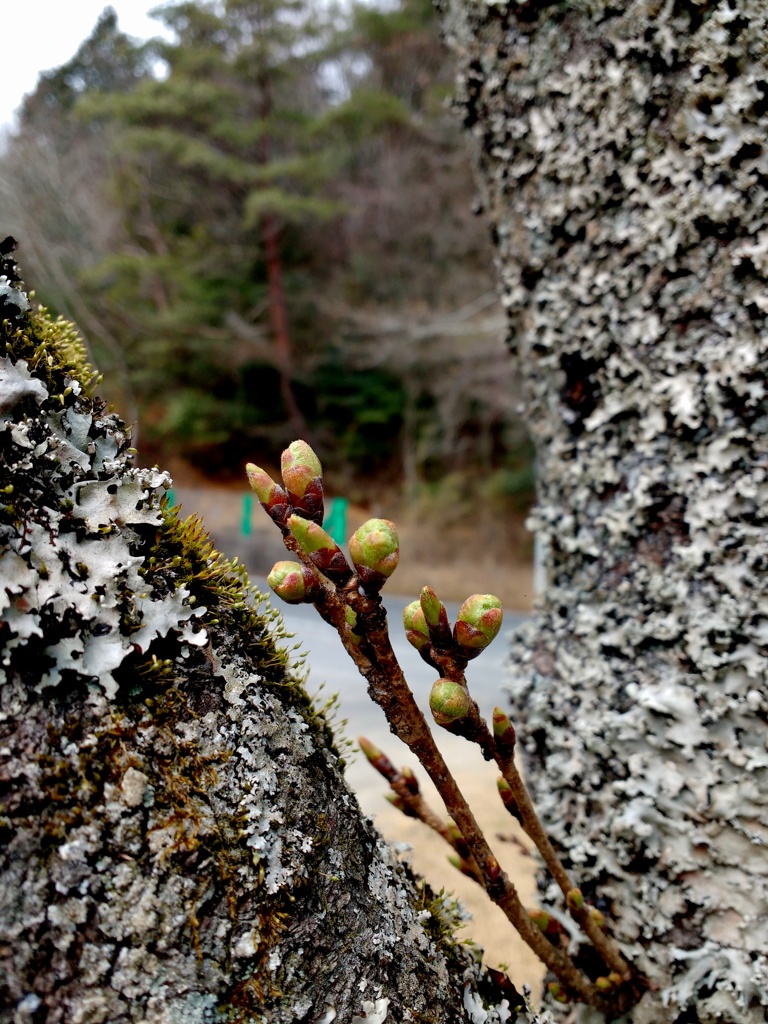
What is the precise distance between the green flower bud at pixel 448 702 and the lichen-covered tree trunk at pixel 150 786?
14cm

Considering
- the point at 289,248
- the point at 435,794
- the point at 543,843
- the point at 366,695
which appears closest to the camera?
the point at 543,843

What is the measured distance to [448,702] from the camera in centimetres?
62

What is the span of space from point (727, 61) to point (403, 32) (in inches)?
612

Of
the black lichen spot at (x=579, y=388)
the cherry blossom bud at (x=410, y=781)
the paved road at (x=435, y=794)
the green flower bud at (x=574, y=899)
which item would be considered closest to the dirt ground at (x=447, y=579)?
the paved road at (x=435, y=794)

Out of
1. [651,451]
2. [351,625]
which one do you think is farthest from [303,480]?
[651,451]

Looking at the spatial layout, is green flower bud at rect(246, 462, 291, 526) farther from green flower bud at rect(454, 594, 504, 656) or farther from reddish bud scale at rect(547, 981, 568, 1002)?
reddish bud scale at rect(547, 981, 568, 1002)

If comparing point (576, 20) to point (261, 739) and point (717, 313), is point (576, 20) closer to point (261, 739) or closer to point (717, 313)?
point (717, 313)

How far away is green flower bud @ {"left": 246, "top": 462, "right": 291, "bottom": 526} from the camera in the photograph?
0.64 meters

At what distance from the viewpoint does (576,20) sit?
1.32 metres

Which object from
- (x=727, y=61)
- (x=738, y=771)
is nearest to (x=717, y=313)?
(x=727, y=61)

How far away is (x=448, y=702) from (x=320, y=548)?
188mm

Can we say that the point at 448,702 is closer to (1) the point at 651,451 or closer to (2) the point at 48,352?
(2) the point at 48,352

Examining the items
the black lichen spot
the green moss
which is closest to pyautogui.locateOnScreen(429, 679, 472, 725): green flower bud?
the green moss

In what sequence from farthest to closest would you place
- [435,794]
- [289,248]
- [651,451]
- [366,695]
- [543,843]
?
[289,248] → [366,695] → [435,794] → [651,451] → [543,843]
